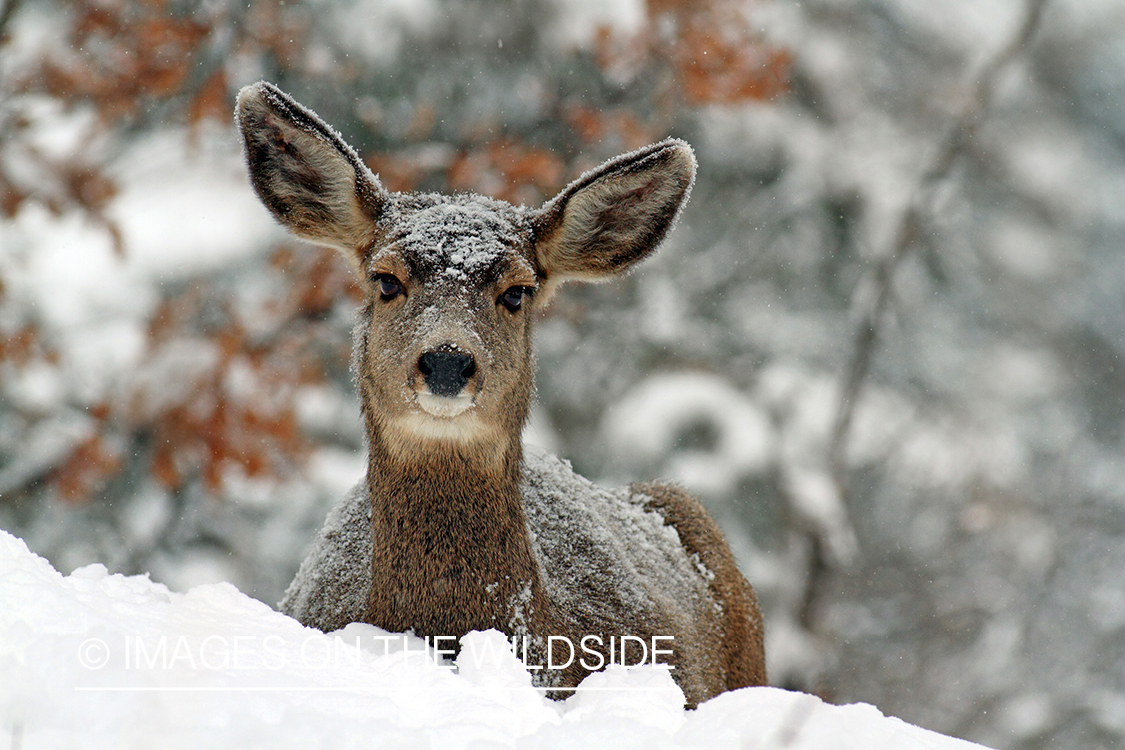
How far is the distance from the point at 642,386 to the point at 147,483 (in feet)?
16.3

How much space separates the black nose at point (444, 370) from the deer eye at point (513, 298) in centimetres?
46

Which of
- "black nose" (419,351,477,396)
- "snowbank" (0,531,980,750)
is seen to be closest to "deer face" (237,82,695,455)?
"black nose" (419,351,477,396)

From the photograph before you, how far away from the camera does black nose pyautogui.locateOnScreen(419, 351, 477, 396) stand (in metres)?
3.57

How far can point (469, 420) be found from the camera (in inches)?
148

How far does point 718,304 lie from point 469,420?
8.68 m

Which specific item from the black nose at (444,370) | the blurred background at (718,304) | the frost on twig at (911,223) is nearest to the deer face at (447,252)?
the black nose at (444,370)

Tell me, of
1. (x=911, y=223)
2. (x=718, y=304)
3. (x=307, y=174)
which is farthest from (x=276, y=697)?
(x=911, y=223)

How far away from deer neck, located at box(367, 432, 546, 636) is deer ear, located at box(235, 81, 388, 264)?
0.92 m

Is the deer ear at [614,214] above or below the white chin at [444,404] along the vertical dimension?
above

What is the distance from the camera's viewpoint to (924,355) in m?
12.4

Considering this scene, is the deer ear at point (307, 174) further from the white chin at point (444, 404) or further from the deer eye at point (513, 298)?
the white chin at point (444, 404)

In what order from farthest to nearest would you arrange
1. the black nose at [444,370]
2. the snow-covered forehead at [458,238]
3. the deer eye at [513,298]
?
1. the deer eye at [513,298]
2. the snow-covered forehead at [458,238]
3. the black nose at [444,370]

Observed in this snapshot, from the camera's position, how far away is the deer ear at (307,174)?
4082 mm

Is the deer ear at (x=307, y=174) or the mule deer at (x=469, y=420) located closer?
the mule deer at (x=469, y=420)
